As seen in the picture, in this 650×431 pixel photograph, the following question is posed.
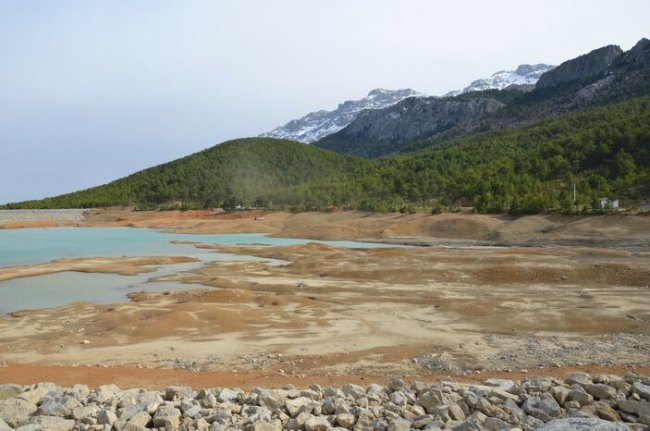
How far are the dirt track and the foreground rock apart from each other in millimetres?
3853

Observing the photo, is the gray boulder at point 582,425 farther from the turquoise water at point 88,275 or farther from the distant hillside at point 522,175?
the distant hillside at point 522,175

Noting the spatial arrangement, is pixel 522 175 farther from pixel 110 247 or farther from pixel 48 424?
pixel 48 424

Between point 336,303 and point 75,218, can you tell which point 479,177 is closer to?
point 336,303

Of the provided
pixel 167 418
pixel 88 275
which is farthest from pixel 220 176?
pixel 167 418

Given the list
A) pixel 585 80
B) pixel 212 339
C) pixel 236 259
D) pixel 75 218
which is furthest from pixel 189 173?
pixel 212 339

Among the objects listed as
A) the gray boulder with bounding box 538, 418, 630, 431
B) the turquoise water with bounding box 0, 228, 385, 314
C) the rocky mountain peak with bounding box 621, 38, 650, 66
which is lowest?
the turquoise water with bounding box 0, 228, 385, 314

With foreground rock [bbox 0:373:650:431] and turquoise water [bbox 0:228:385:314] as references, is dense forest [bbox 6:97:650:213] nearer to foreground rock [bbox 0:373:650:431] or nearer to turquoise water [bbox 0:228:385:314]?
turquoise water [bbox 0:228:385:314]

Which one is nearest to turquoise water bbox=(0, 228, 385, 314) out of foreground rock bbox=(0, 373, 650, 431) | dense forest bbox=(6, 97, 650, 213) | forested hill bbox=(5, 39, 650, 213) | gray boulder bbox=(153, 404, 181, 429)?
foreground rock bbox=(0, 373, 650, 431)

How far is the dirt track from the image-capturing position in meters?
13.6

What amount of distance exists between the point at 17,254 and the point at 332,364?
4208 cm

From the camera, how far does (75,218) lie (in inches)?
3888

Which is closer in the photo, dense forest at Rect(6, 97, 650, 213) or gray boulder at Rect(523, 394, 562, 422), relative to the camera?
gray boulder at Rect(523, 394, 562, 422)

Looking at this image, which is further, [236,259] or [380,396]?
[236,259]

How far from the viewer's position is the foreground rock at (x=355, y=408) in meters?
7.11
